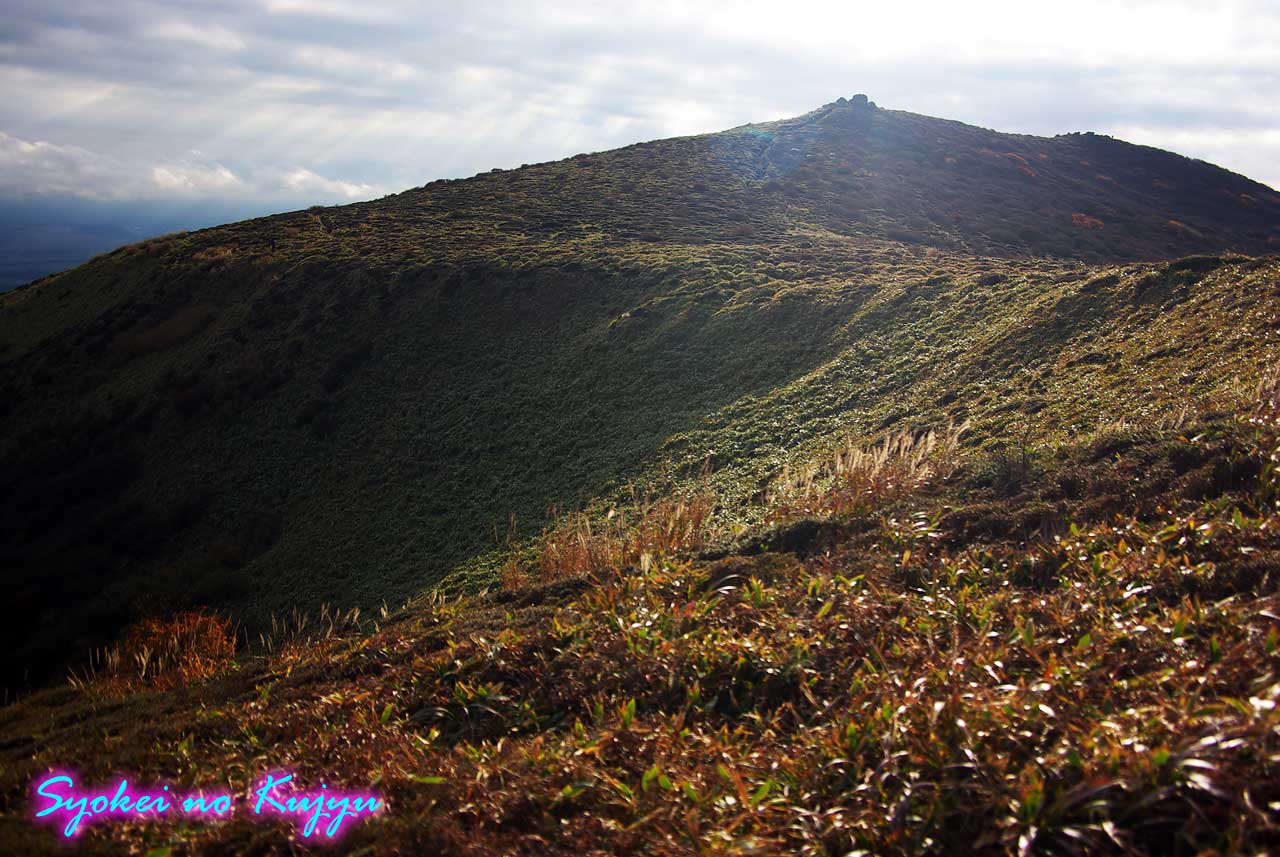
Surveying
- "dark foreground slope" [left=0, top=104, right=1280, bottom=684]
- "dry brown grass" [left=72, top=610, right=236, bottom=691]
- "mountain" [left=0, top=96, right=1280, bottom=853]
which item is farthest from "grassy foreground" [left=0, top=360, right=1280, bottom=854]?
"dark foreground slope" [left=0, top=104, right=1280, bottom=684]

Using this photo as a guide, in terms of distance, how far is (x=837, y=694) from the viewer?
3.60 m

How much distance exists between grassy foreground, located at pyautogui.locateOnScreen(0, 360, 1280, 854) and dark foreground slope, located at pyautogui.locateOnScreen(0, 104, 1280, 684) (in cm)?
370

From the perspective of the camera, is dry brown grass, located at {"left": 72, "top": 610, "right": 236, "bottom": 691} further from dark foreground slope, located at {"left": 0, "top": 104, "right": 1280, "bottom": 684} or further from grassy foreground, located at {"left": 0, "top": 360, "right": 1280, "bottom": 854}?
dark foreground slope, located at {"left": 0, "top": 104, "right": 1280, "bottom": 684}

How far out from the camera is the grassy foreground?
259cm

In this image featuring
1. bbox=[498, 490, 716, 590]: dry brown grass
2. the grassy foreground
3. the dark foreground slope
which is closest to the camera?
the grassy foreground

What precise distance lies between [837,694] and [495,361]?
52.5 feet

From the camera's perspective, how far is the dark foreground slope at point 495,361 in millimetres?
11688

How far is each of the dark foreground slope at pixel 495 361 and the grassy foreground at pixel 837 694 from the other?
146 inches

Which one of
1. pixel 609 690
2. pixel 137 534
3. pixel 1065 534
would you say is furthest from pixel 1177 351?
pixel 137 534

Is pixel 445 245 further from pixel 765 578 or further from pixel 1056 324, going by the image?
pixel 765 578

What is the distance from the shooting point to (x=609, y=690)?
4.00 m

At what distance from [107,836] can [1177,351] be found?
11185 millimetres

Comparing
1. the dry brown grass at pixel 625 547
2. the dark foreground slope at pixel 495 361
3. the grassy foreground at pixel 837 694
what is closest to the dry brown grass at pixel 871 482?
the grassy foreground at pixel 837 694

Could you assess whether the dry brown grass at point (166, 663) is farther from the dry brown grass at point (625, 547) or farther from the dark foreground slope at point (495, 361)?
the dark foreground slope at point (495, 361)
